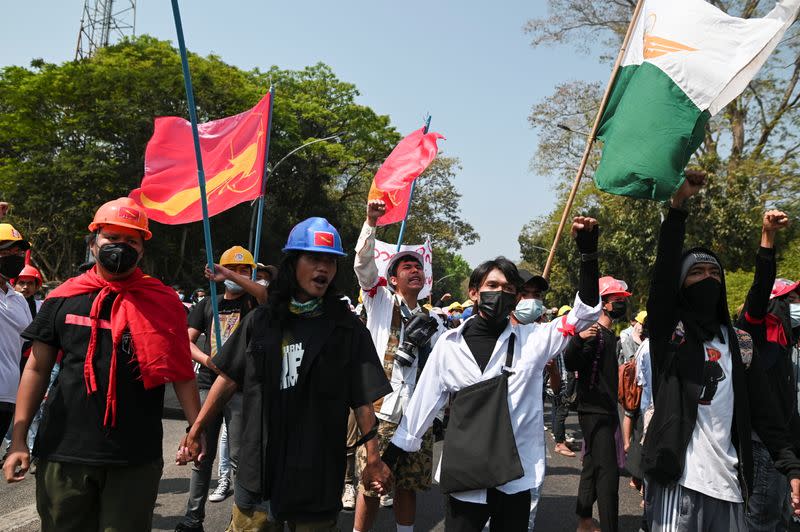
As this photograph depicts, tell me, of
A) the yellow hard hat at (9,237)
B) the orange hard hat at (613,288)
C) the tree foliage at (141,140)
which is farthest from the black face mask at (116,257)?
the tree foliage at (141,140)

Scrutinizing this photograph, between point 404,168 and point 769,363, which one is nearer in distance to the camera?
point 769,363

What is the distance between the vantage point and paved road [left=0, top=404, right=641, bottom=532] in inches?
206

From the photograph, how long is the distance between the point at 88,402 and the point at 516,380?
75.4 inches

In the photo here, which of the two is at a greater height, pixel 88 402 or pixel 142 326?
pixel 142 326

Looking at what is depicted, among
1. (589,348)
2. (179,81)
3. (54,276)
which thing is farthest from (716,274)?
(54,276)

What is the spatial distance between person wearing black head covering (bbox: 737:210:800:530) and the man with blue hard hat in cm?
191

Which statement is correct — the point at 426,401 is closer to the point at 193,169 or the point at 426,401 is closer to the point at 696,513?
the point at 696,513

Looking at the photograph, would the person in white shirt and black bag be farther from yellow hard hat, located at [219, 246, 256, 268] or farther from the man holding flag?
yellow hard hat, located at [219, 246, 256, 268]

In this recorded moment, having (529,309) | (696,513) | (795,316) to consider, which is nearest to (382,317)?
(529,309)

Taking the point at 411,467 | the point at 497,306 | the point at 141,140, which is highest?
the point at 141,140

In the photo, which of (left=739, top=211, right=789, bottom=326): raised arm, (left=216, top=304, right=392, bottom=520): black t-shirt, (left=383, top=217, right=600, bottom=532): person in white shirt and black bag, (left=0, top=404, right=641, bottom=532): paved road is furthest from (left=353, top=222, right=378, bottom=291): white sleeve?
(left=739, top=211, right=789, bottom=326): raised arm

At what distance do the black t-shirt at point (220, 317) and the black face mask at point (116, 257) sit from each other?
2161mm

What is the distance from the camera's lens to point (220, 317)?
5.57 metres

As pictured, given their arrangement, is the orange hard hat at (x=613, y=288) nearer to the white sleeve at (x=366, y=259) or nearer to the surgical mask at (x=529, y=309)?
the surgical mask at (x=529, y=309)
